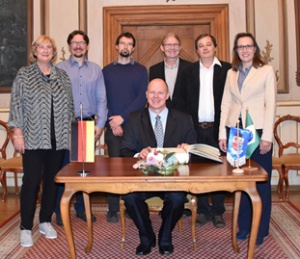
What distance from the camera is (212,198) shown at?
4512 mm

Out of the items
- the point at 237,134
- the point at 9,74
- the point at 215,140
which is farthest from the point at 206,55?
the point at 9,74

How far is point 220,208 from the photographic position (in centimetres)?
448

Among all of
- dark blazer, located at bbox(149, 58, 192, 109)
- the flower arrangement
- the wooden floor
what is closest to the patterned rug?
the wooden floor

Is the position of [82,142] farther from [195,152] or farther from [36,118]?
[36,118]

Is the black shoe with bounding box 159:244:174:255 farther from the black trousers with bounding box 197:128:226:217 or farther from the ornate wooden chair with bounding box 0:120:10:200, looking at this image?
the ornate wooden chair with bounding box 0:120:10:200

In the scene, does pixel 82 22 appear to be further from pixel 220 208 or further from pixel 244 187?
pixel 244 187

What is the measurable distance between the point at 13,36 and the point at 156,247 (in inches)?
168

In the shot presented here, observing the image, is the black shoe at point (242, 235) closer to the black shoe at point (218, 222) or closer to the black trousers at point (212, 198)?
the black shoe at point (218, 222)

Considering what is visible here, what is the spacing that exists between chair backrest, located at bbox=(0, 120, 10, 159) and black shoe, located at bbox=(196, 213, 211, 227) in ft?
10.3

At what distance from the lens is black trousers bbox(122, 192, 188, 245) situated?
348 centimetres

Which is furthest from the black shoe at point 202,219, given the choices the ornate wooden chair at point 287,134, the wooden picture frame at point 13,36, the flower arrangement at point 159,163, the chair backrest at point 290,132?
the wooden picture frame at point 13,36

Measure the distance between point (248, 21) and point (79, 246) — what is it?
13.8 feet

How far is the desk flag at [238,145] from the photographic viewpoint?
3150 mm

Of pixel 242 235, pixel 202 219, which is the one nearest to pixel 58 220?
pixel 202 219
